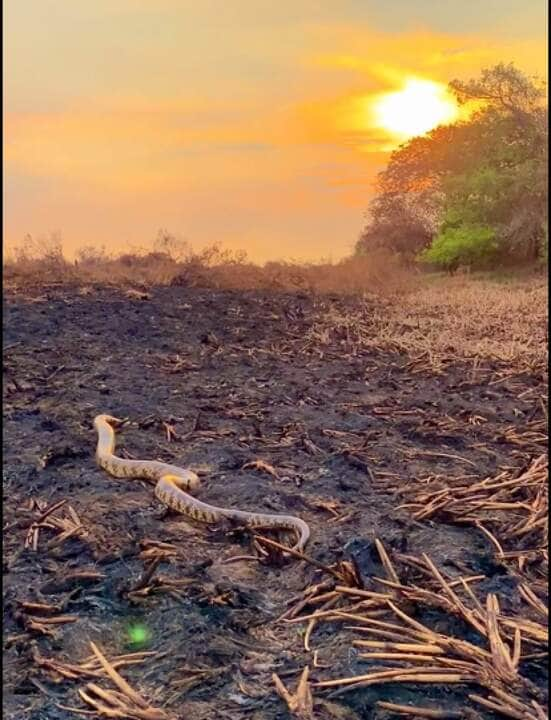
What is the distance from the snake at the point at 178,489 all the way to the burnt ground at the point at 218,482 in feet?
0.29

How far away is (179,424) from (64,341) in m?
4.18

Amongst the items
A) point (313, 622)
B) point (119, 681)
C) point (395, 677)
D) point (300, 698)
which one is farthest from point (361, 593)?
point (119, 681)

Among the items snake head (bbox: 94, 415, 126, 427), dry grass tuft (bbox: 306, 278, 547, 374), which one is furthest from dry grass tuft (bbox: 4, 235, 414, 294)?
snake head (bbox: 94, 415, 126, 427)

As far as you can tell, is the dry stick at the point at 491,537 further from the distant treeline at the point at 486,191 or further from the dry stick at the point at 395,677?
the distant treeline at the point at 486,191

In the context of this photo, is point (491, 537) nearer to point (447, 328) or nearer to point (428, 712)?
point (428, 712)

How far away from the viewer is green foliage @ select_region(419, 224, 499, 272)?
3003cm

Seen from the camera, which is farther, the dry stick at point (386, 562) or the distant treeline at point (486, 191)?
the distant treeline at point (486, 191)

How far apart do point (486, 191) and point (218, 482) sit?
27391 mm

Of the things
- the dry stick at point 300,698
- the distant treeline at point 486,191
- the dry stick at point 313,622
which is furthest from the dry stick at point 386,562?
the distant treeline at point 486,191

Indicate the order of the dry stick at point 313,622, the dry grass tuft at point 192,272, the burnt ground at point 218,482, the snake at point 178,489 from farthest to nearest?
the dry grass tuft at point 192,272 < the snake at point 178,489 < the dry stick at point 313,622 < the burnt ground at point 218,482

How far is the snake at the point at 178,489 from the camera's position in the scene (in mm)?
4453

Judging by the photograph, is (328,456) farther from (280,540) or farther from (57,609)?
(57,609)

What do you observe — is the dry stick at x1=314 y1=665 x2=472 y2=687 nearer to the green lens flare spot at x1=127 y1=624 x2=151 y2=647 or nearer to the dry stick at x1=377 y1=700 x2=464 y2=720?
the dry stick at x1=377 y1=700 x2=464 y2=720

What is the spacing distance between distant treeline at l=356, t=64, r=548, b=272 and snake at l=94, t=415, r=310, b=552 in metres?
25.9
